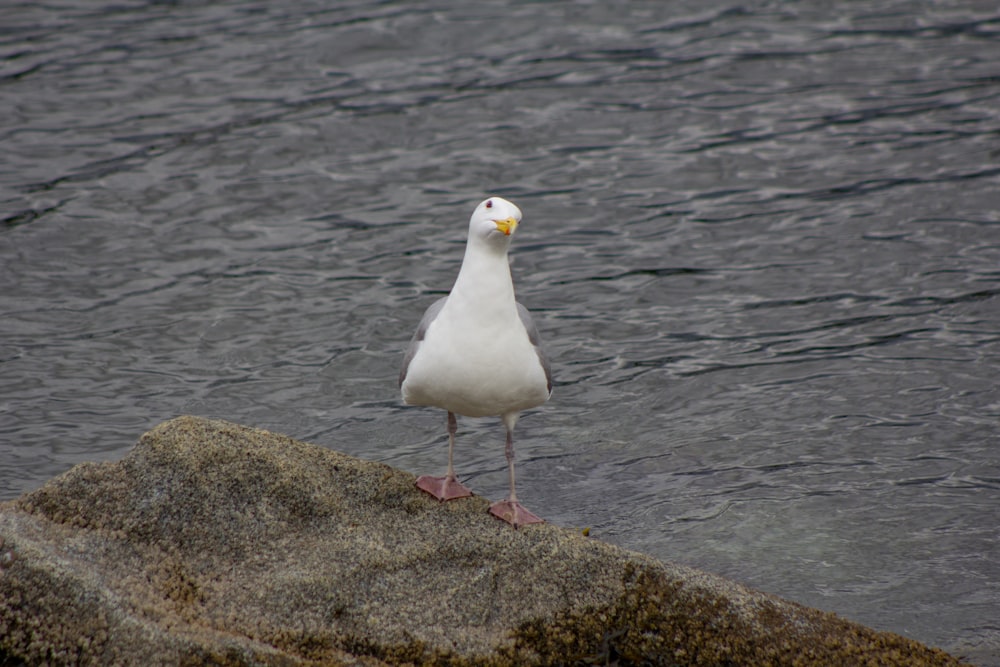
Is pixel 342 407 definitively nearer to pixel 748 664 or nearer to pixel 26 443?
pixel 26 443

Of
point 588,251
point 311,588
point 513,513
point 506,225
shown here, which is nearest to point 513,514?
point 513,513

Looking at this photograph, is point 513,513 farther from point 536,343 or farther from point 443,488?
point 536,343

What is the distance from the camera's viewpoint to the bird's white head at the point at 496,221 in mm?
6516

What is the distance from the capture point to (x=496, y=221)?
654cm

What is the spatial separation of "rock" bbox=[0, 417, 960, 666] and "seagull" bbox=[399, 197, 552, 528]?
0.70 meters

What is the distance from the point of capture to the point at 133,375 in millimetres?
11344

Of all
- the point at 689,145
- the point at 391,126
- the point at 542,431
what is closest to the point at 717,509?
the point at 542,431

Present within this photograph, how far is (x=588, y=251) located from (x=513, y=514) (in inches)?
312

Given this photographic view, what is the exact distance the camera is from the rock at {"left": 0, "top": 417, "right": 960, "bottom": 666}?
16.5ft

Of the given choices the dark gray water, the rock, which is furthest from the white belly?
the dark gray water

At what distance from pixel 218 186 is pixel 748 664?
11.8 metres

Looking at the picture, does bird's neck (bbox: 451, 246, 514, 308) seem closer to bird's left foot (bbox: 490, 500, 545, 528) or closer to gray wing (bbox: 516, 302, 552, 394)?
gray wing (bbox: 516, 302, 552, 394)

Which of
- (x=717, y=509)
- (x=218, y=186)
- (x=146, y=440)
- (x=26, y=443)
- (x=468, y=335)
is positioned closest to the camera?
(x=146, y=440)

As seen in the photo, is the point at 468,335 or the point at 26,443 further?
the point at 26,443
